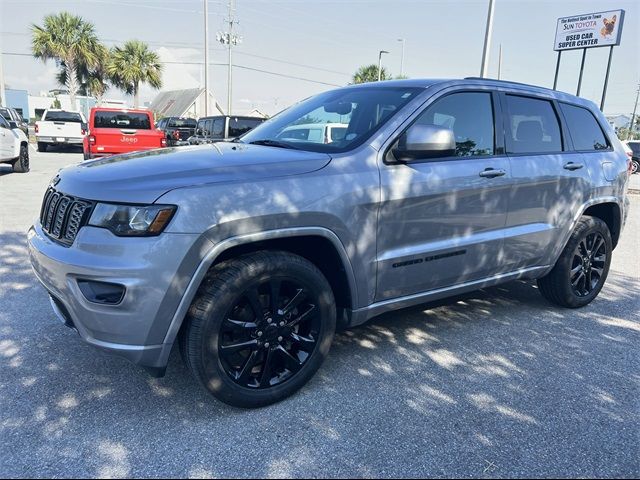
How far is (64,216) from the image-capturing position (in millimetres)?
2646

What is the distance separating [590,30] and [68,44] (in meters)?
33.2

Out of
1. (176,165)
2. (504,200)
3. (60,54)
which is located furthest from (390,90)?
(60,54)

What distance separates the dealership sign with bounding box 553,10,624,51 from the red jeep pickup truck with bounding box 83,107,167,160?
19995 millimetres

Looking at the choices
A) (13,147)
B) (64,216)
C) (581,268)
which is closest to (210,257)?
(64,216)

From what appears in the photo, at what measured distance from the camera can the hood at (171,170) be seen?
2.44 m

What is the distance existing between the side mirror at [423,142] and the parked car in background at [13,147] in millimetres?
10832

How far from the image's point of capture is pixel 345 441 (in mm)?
2539

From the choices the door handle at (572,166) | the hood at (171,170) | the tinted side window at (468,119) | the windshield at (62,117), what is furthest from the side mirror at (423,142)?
the windshield at (62,117)

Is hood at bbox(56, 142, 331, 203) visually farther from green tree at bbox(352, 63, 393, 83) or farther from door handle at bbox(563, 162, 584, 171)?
green tree at bbox(352, 63, 393, 83)

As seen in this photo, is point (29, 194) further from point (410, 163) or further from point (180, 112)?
point (180, 112)

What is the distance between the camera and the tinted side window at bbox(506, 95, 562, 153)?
3.79 m

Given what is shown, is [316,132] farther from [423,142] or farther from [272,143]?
[423,142]

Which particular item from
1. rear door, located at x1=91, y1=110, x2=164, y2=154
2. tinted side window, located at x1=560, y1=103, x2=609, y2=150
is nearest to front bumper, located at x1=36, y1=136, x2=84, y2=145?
rear door, located at x1=91, y1=110, x2=164, y2=154

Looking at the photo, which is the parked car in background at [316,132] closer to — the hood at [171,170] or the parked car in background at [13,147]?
the hood at [171,170]
